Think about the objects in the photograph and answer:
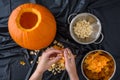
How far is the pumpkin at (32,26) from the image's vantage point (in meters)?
0.93

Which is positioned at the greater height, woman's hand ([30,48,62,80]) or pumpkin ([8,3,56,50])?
pumpkin ([8,3,56,50])

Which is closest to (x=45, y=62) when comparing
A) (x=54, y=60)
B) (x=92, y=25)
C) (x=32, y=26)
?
(x=54, y=60)

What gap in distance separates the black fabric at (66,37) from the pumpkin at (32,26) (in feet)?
0.24

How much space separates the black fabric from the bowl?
31 millimetres

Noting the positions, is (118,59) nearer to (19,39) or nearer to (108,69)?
(108,69)

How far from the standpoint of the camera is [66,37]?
41.4 inches

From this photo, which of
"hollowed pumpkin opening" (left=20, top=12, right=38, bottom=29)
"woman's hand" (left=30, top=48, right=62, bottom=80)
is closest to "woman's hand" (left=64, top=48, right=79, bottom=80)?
"woman's hand" (left=30, top=48, right=62, bottom=80)

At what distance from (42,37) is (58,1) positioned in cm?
20

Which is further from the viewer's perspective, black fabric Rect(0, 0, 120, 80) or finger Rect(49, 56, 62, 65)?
black fabric Rect(0, 0, 120, 80)

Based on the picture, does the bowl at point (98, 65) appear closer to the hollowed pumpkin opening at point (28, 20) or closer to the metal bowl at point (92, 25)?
the metal bowl at point (92, 25)

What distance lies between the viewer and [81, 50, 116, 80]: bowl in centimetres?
100

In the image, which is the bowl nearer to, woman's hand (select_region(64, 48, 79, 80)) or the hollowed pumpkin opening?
woman's hand (select_region(64, 48, 79, 80))

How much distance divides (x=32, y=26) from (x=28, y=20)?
3 cm

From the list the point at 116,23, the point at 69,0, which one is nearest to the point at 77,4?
the point at 69,0
